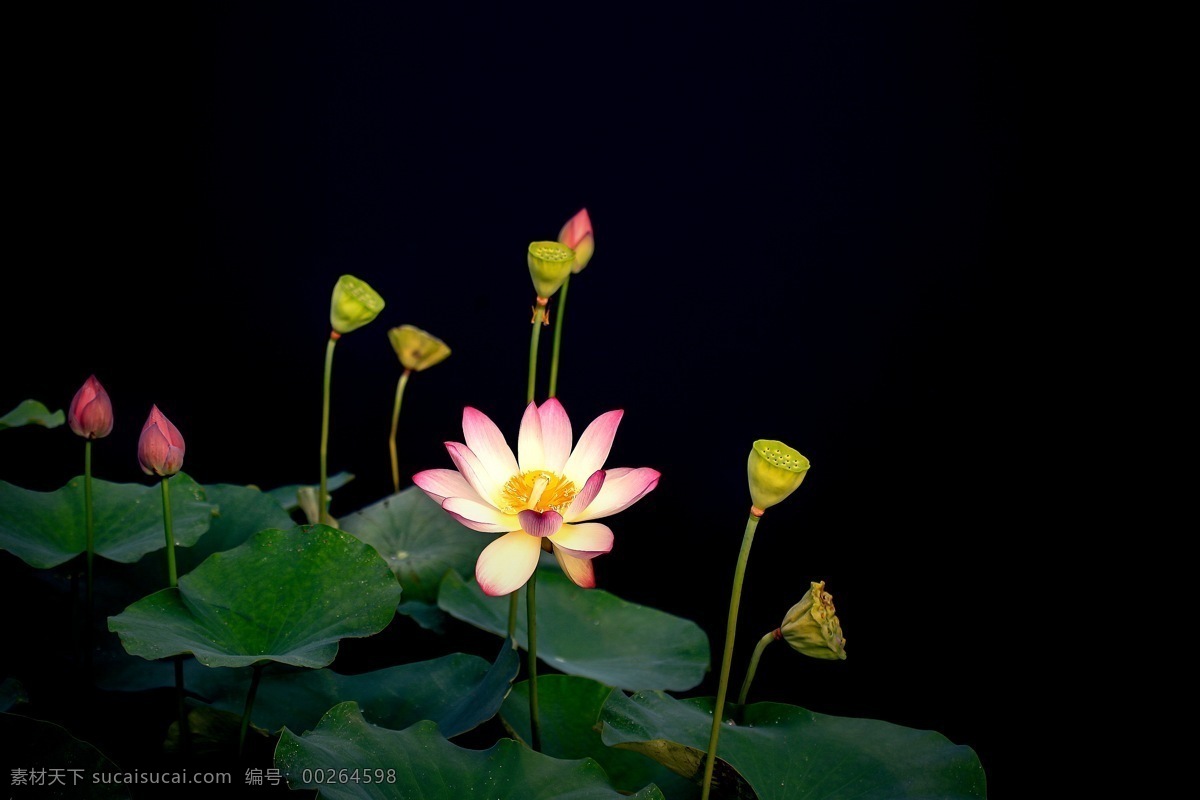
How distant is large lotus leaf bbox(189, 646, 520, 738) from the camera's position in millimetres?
1045

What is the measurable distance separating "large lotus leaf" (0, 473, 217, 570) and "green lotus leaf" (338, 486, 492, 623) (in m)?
0.26

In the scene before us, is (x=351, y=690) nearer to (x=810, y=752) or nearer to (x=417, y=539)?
(x=417, y=539)

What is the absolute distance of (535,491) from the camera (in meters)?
0.93

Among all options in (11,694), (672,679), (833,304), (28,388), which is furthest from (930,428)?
(28,388)

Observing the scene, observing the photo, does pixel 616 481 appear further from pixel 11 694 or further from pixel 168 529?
pixel 11 694

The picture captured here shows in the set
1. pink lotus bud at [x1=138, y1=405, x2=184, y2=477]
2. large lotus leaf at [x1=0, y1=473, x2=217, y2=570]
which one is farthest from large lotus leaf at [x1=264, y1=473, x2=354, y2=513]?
pink lotus bud at [x1=138, y1=405, x2=184, y2=477]

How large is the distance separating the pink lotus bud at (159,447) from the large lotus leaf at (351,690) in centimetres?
26

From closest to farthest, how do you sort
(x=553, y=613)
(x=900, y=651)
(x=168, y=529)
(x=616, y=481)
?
(x=616, y=481) → (x=168, y=529) → (x=553, y=613) → (x=900, y=651)

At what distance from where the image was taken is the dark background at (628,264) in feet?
5.88

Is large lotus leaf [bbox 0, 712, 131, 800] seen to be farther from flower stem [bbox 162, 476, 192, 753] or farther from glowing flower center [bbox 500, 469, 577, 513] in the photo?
glowing flower center [bbox 500, 469, 577, 513]

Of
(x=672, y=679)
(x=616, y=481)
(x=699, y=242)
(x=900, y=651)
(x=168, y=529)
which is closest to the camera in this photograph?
(x=616, y=481)

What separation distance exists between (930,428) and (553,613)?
84 cm

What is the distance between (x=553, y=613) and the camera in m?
1.37

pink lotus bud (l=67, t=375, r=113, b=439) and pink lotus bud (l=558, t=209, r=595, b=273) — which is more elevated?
pink lotus bud (l=558, t=209, r=595, b=273)
